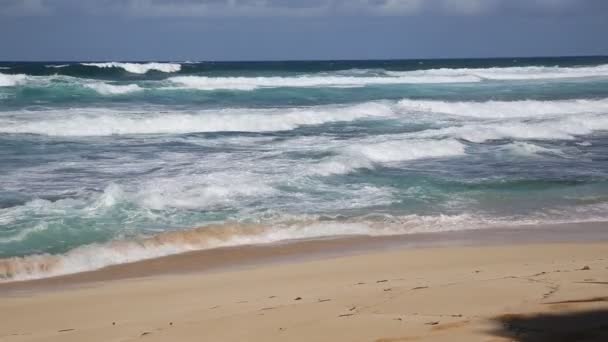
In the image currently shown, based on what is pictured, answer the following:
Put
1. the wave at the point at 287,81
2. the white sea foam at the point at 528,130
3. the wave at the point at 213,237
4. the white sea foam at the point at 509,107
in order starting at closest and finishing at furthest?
1. the wave at the point at 213,237
2. the white sea foam at the point at 528,130
3. the white sea foam at the point at 509,107
4. the wave at the point at 287,81

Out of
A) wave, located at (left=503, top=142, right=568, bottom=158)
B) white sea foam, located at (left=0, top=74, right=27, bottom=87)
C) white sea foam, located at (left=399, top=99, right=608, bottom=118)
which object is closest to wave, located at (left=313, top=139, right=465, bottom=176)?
wave, located at (left=503, top=142, right=568, bottom=158)

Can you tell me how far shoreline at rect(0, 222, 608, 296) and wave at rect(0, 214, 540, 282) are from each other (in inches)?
7.2

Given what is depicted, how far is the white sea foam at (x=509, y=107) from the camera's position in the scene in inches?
1100

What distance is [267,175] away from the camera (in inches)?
537

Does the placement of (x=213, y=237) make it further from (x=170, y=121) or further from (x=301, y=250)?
(x=170, y=121)

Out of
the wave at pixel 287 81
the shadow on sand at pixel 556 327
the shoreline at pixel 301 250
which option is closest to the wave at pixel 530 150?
the shoreline at pixel 301 250

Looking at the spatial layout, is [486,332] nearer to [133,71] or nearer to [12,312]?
[12,312]

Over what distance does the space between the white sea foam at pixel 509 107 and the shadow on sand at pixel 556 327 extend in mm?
23182

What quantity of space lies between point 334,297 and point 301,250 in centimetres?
303

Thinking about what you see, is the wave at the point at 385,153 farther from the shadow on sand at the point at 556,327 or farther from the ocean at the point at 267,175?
the shadow on sand at the point at 556,327

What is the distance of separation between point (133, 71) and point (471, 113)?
103 feet

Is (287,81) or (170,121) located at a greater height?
(170,121)

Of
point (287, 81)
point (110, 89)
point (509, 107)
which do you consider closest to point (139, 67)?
point (287, 81)

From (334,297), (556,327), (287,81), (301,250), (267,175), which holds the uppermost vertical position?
(556,327)
